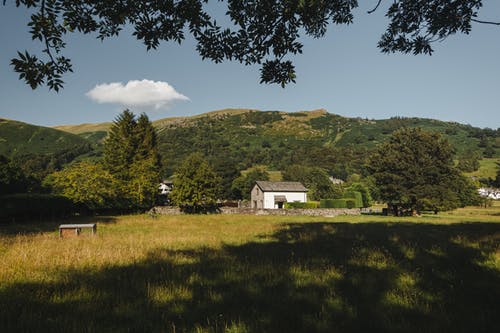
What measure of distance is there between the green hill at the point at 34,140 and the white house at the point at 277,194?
13711 centimetres

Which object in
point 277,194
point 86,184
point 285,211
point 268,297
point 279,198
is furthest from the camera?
point 277,194

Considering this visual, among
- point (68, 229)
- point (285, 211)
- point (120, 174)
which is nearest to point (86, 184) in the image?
point (120, 174)

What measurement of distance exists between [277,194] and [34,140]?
173 metres

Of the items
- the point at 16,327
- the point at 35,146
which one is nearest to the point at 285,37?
the point at 16,327

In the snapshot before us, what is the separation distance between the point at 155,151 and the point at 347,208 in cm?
3531

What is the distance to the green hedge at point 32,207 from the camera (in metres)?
22.6

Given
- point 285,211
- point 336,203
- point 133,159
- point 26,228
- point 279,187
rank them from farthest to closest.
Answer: point 279,187 → point 336,203 → point 133,159 → point 285,211 → point 26,228

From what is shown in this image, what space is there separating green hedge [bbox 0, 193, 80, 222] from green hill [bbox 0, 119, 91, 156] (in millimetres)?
145445

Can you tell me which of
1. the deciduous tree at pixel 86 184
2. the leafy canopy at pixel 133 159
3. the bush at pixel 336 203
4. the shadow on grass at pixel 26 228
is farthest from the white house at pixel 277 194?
the shadow on grass at pixel 26 228

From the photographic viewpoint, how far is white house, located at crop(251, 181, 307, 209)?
55531 mm

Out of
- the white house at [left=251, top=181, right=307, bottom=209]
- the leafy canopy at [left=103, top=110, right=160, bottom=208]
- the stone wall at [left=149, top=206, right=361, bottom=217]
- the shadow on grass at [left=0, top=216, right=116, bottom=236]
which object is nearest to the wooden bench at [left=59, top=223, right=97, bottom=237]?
the shadow on grass at [left=0, top=216, right=116, bottom=236]

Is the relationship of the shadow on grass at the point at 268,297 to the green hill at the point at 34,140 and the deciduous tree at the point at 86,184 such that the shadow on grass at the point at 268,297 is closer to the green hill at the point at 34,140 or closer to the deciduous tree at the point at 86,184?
the deciduous tree at the point at 86,184

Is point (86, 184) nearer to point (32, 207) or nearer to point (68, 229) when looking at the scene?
point (32, 207)

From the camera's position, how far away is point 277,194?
2202 inches
